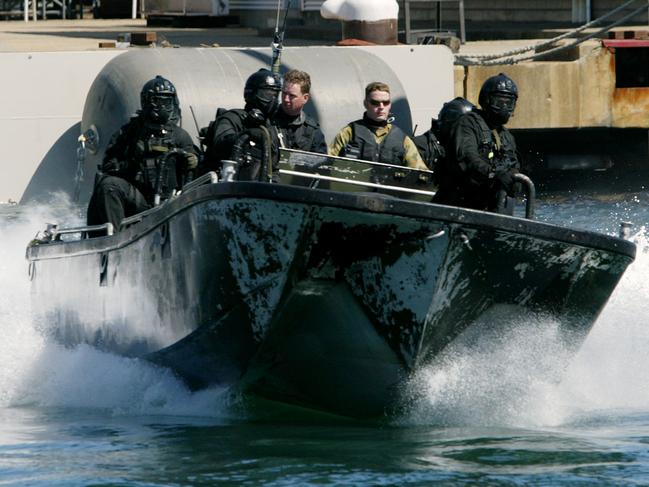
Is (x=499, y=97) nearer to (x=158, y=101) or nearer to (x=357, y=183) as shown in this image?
(x=357, y=183)

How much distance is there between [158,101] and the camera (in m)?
7.89

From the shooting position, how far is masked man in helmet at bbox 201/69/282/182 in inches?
291

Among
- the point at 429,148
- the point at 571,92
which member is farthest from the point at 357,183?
the point at 571,92

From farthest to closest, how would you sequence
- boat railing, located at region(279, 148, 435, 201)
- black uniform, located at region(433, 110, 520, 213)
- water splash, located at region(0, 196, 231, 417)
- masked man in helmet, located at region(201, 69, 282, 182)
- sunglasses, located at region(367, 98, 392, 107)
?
sunglasses, located at region(367, 98, 392, 107) → boat railing, located at region(279, 148, 435, 201) → masked man in helmet, located at region(201, 69, 282, 182) → water splash, located at region(0, 196, 231, 417) → black uniform, located at region(433, 110, 520, 213)

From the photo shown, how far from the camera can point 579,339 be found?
23.2ft

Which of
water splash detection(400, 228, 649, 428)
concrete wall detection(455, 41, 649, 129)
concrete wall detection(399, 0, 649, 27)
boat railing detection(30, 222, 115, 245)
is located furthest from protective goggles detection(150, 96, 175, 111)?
concrete wall detection(399, 0, 649, 27)

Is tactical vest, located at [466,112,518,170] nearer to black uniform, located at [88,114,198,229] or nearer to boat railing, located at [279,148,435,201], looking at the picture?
boat railing, located at [279,148,435,201]

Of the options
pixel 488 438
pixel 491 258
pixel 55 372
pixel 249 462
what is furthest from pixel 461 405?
pixel 55 372

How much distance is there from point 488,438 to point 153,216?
76.0 inches

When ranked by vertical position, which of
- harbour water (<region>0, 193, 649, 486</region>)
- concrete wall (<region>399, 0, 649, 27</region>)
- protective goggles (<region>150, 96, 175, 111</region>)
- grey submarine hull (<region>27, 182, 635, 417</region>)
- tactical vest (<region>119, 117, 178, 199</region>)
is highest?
concrete wall (<region>399, 0, 649, 27</region>)

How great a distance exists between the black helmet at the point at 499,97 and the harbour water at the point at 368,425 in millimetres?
1168

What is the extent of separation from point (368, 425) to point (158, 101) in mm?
2204

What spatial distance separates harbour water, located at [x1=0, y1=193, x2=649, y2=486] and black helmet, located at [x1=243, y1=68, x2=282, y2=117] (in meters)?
1.44

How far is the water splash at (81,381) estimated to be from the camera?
23.9 feet
